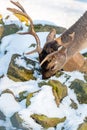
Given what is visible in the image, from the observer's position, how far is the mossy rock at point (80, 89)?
5.88m

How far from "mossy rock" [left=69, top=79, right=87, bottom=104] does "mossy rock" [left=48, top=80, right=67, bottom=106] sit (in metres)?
0.11

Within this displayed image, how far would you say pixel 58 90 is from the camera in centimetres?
591

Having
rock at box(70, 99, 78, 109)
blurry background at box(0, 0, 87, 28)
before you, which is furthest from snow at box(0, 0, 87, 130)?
blurry background at box(0, 0, 87, 28)

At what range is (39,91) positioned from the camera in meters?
5.89

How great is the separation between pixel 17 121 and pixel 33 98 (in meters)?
0.33

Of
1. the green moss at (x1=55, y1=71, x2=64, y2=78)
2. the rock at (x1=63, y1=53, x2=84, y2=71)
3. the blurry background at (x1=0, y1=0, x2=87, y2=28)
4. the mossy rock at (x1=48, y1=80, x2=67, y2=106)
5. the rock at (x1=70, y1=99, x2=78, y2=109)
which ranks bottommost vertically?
the rock at (x1=70, y1=99, x2=78, y2=109)

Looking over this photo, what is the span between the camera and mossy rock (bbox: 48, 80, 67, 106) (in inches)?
231

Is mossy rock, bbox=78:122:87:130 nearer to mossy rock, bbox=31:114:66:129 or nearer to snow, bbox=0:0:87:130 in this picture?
snow, bbox=0:0:87:130

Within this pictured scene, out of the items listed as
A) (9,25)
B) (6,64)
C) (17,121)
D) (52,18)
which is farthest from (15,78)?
(52,18)

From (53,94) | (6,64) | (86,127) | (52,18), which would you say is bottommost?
(86,127)

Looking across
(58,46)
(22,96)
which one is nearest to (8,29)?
(58,46)

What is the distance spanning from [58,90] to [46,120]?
44cm

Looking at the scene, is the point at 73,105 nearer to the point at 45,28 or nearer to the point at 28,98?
the point at 28,98

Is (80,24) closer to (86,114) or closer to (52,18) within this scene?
(86,114)
